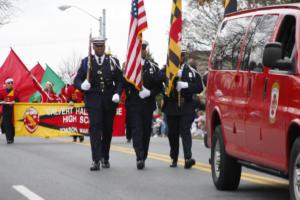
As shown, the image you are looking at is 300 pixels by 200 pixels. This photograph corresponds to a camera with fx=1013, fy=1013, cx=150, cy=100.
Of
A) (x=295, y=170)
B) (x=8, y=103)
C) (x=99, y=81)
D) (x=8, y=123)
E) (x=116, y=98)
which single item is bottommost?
(x=8, y=123)

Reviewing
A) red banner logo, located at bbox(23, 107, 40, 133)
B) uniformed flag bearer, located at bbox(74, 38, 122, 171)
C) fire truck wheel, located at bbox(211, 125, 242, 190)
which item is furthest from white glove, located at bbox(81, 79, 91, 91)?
red banner logo, located at bbox(23, 107, 40, 133)

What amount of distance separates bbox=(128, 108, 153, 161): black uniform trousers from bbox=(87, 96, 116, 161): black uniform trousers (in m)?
0.37

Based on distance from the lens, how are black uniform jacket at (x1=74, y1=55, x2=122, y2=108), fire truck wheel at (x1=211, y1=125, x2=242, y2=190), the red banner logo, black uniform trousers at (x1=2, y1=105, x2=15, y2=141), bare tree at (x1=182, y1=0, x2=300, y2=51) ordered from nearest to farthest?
fire truck wheel at (x1=211, y1=125, x2=242, y2=190), black uniform jacket at (x1=74, y1=55, x2=122, y2=108), black uniform trousers at (x1=2, y1=105, x2=15, y2=141), the red banner logo, bare tree at (x1=182, y1=0, x2=300, y2=51)

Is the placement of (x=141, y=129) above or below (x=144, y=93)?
below

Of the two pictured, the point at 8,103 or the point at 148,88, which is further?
the point at 8,103

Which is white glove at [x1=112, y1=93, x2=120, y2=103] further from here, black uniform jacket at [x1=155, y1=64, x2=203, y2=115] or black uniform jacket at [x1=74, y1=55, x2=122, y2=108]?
black uniform jacket at [x1=155, y1=64, x2=203, y2=115]

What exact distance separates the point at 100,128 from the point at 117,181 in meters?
2.42

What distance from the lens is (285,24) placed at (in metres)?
10.1

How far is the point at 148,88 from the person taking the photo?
1612 cm

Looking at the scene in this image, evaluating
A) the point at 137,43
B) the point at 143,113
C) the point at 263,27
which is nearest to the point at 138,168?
the point at 143,113

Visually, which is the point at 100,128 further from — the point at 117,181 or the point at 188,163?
the point at 117,181

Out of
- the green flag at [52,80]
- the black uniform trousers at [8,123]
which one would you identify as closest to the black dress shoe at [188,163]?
the black uniform trousers at [8,123]

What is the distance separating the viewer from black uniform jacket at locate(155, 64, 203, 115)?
15891mm

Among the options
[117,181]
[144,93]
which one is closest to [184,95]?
[144,93]
